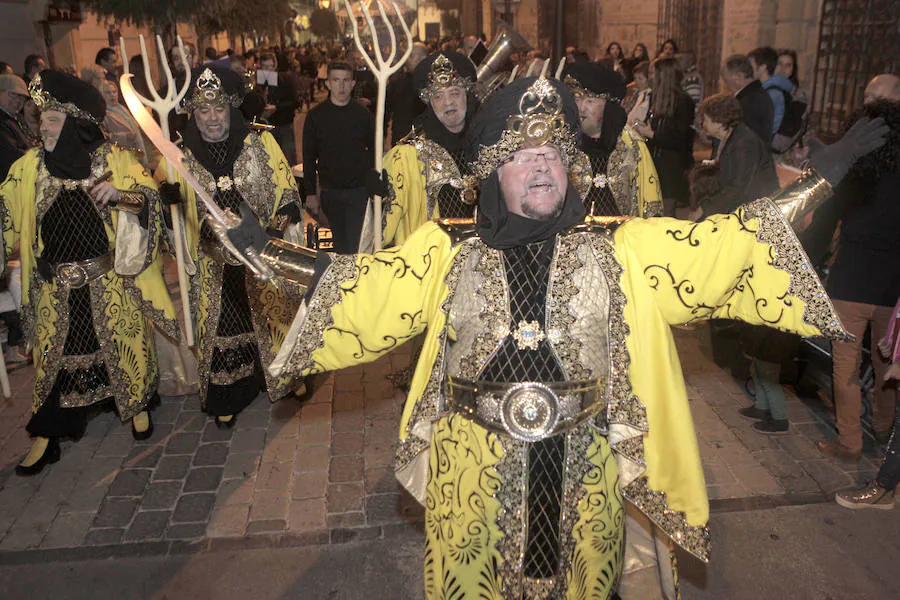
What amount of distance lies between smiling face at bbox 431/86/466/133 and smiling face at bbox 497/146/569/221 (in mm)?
2378

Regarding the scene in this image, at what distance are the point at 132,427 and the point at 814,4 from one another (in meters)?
11.3

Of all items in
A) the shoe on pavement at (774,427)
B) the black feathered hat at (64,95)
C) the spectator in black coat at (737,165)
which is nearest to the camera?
the black feathered hat at (64,95)

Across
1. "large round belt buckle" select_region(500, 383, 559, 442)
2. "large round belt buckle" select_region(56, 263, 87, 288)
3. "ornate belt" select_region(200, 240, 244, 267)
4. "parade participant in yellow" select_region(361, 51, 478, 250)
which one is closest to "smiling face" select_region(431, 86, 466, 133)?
"parade participant in yellow" select_region(361, 51, 478, 250)

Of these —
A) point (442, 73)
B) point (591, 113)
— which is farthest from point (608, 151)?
point (442, 73)

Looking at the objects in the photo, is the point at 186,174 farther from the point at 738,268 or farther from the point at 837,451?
the point at 837,451

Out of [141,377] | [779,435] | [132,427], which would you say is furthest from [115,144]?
[779,435]

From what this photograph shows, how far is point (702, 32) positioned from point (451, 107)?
12185 mm

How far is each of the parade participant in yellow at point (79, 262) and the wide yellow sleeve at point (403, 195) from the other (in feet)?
5.11

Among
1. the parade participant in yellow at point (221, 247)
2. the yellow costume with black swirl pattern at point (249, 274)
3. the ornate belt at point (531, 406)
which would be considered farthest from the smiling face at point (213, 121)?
the ornate belt at point (531, 406)

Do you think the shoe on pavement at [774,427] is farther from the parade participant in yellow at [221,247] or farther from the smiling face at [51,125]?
the smiling face at [51,125]

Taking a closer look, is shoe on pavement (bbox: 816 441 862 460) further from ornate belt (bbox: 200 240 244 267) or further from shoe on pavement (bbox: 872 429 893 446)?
ornate belt (bbox: 200 240 244 267)

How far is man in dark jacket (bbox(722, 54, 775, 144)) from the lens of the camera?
7242 mm

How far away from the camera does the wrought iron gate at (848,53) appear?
31.3ft

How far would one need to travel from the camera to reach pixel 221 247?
509 cm
